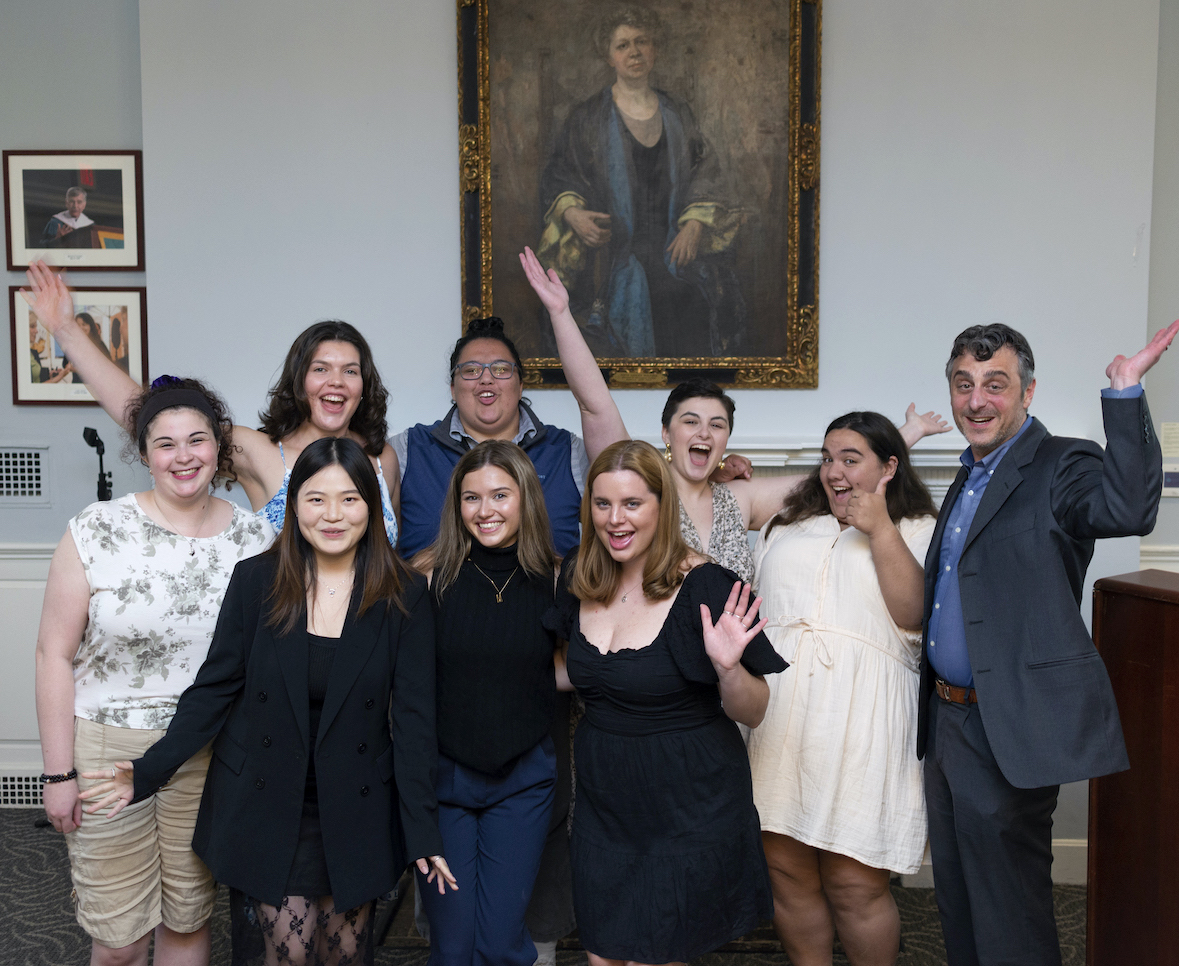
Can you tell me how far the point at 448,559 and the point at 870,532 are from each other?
115cm

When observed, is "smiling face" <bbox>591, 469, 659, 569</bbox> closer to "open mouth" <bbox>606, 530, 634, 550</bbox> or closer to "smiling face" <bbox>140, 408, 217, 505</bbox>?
"open mouth" <bbox>606, 530, 634, 550</bbox>

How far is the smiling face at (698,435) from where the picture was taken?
8.79 ft

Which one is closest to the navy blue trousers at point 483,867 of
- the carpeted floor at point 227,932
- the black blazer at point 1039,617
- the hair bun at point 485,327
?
the carpeted floor at point 227,932

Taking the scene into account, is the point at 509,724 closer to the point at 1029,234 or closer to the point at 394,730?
the point at 394,730

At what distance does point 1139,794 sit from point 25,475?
4795 mm

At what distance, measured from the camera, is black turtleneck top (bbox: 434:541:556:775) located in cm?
221

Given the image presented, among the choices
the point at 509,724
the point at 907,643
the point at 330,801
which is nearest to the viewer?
the point at 330,801

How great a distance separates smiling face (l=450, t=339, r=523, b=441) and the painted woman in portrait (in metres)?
1.00

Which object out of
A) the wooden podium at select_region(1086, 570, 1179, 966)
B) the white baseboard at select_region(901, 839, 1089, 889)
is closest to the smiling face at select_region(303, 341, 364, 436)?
the wooden podium at select_region(1086, 570, 1179, 966)

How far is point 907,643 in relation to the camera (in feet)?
8.16

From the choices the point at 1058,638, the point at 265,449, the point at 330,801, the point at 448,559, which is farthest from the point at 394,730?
the point at 1058,638

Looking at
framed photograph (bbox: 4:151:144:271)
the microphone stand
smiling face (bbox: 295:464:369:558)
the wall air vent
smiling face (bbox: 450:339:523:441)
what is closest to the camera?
smiling face (bbox: 295:464:369:558)

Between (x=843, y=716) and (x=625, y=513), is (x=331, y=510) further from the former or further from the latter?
(x=843, y=716)

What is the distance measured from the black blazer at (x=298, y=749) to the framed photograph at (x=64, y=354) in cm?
264
